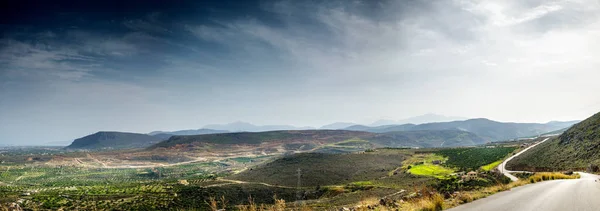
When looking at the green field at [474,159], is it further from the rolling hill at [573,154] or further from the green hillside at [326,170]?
the green hillside at [326,170]

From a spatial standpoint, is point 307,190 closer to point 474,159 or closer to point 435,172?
point 435,172

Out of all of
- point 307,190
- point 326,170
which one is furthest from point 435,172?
point 326,170

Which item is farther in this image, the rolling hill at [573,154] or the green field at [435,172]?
the green field at [435,172]

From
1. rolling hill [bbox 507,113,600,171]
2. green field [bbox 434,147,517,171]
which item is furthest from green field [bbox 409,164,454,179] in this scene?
rolling hill [bbox 507,113,600,171]

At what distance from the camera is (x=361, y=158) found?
106m

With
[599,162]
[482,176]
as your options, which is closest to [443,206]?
[482,176]

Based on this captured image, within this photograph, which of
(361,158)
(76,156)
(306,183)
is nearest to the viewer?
(306,183)

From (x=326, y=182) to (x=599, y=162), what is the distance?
160ft

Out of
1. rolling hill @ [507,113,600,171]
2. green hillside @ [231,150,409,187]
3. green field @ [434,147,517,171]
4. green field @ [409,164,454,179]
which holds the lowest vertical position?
green hillside @ [231,150,409,187]

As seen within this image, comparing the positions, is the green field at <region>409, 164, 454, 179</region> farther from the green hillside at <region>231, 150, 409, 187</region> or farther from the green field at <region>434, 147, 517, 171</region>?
the green hillside at <region>231, 150, 409, 187</region>

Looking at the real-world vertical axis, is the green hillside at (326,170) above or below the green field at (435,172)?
below

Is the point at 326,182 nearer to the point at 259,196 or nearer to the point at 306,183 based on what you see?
the point at 306,183

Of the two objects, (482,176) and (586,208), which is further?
(482,176)

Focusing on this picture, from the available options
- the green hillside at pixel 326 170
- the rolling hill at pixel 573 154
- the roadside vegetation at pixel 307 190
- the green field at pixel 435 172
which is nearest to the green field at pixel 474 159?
the roadside vegetation at pixel 307 190
